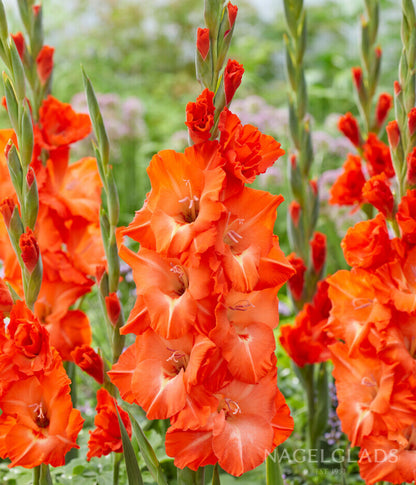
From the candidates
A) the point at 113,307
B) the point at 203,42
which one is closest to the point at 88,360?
the point at 113,307

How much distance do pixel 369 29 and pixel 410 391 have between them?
1.02m

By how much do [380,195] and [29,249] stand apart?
26.3 inches

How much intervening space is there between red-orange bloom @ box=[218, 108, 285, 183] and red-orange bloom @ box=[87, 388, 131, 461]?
1.65ft

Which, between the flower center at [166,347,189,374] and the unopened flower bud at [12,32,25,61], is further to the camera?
the unopened flower bud at [12,32,25,61]

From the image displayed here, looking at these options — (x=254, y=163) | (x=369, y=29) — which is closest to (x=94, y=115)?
(x=254, y=163)

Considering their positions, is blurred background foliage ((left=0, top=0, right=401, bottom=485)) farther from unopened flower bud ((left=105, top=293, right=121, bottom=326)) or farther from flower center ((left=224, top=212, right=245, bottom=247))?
flower center ((left=224, top=212, right=245, bottom=247))

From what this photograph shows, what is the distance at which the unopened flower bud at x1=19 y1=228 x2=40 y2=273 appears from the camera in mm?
1093

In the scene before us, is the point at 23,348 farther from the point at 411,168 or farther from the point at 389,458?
the point at 411,168

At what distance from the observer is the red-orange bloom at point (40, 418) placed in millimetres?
1070

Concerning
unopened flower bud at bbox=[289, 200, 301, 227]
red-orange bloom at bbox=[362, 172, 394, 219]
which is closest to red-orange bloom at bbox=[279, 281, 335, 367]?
unopened flower bud at bbox=[289, 200, 301, 227]

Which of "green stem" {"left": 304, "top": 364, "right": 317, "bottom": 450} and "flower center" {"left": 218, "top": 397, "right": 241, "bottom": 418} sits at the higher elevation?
"flower center" {"left": 218, "top": 397, "right": 241, "bottom": 418}

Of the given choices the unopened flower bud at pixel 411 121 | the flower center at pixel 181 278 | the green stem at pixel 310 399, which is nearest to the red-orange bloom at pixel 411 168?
the unopened flower bud at pixel 411 121

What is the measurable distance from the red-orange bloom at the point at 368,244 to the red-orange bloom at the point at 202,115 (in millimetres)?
388

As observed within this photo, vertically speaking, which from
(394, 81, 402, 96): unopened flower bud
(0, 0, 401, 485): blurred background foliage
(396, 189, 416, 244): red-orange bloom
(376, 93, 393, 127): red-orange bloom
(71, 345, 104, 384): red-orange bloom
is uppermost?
(394, 81, 402, 96): unopened flower bud
